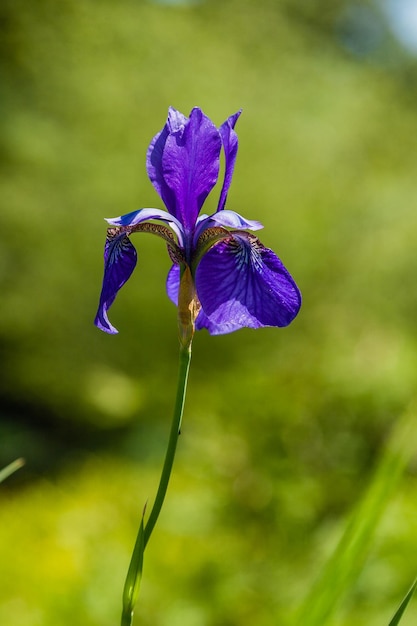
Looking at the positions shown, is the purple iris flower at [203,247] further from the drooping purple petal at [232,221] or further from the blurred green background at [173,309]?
the blurred green background at [173,309]

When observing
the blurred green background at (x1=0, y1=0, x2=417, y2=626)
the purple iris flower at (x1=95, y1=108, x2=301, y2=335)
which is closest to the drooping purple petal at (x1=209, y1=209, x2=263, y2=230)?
the purple iris flower at (x1=95, y1=108, x2=301, y2=335)

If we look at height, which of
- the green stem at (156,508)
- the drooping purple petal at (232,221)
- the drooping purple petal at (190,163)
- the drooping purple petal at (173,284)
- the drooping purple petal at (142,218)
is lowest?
the green stem at (156,508)

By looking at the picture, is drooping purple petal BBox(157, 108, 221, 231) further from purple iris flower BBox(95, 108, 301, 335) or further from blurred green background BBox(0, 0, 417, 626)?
blurred green background BBox(0, 0, 417, 626)

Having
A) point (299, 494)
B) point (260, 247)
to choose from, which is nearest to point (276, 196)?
point (299, 494)

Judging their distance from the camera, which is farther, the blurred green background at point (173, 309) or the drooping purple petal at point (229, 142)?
the blurred green background at point (173, 309)

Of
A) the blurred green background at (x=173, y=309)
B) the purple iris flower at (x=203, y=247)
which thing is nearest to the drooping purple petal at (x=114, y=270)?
the purple iris flower at (x=203, y=247)

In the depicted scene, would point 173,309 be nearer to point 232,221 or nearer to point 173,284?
point 173,284
